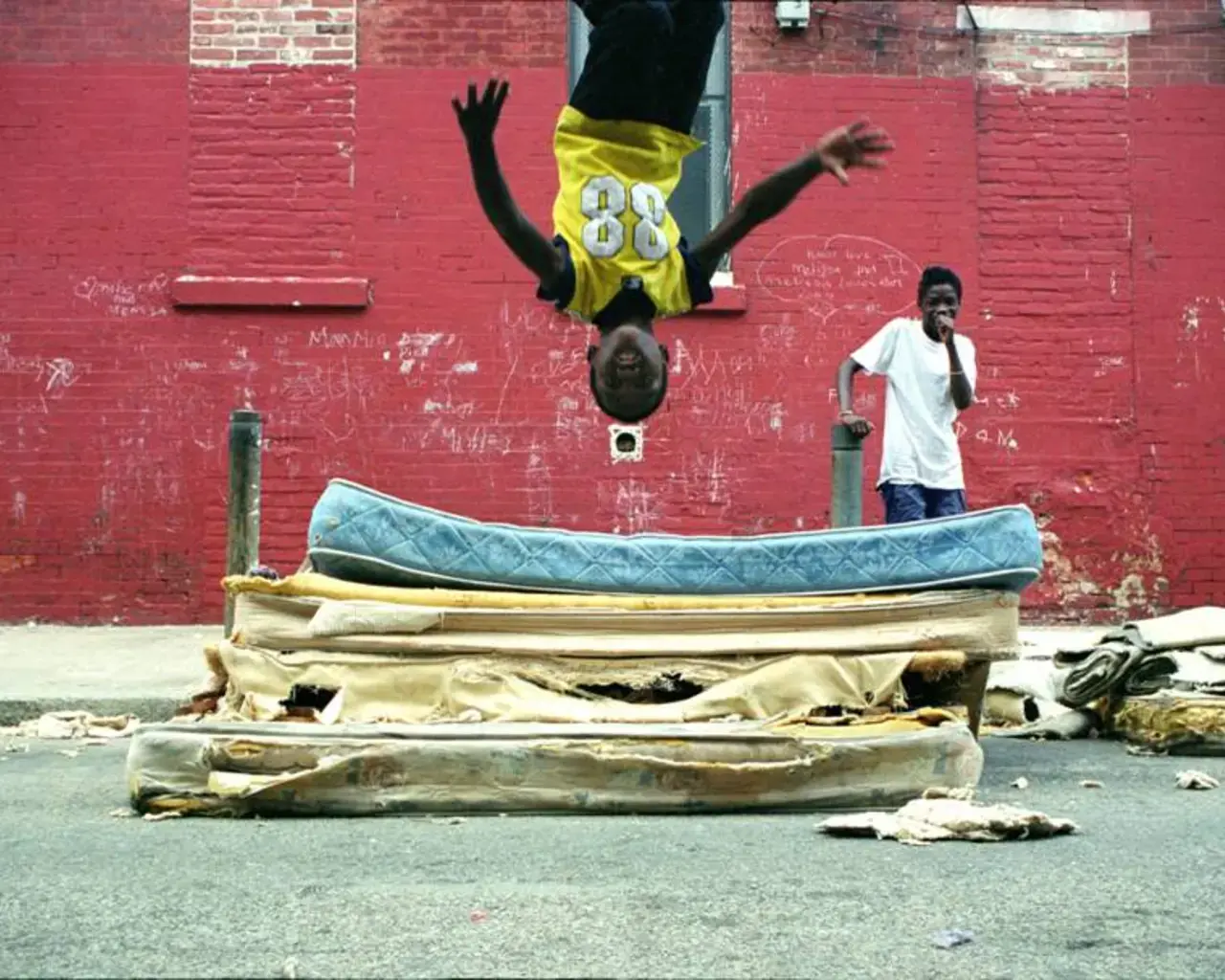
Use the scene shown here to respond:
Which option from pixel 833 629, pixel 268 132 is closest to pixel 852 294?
pixel 268 132

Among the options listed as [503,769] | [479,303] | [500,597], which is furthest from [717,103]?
[503,769]

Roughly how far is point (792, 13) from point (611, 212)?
5.90m

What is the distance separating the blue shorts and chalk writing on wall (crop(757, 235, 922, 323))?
3.49 meters

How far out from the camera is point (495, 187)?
15.5 ft

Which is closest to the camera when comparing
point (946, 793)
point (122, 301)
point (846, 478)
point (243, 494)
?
point (946, 793)

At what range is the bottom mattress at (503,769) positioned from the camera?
14.1 feet

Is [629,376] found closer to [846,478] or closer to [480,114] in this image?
[480,114]

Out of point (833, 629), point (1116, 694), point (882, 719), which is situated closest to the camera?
point (882, 719)

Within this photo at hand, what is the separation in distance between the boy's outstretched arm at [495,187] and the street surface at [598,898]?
1.71m

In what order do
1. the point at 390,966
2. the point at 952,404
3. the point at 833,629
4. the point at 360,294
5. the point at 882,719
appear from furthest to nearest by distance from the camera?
the point at 360,294 < the point at 952,404 < the point at 833,629 < the point at 882,719 < the point at 390,966

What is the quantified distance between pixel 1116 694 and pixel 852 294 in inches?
184

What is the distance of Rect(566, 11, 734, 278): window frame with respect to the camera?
409 inches

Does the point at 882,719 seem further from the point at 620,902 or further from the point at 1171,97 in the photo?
the point at 1171,97

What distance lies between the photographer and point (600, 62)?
489 centimetres
